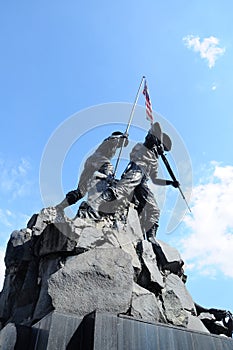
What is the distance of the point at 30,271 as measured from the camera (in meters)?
5.65

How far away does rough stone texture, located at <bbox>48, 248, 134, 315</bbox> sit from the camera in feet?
13.3

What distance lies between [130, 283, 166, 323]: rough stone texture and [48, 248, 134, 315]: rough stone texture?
→ 184 mm

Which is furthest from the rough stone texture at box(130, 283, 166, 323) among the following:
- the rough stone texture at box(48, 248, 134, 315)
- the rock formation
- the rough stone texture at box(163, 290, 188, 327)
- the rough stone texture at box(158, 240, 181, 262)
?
the rough stone texture at box(158, 240, 181, 262)

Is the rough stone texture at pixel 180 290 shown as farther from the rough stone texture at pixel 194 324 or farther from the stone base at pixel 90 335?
the stone base at pixel 90 335

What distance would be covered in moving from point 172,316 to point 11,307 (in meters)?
2.68

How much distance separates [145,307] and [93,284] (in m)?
0.82

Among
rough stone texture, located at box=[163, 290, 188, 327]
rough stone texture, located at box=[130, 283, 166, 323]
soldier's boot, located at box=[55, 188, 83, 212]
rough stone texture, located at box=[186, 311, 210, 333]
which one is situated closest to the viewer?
rough stone texture, located at box=[130, 283, 166, 323]

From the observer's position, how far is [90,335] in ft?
11.4

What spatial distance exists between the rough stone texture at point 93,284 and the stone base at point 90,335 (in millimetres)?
332

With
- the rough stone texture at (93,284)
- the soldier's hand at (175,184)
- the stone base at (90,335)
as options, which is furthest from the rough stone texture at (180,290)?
the soldier's hand at (175,184)

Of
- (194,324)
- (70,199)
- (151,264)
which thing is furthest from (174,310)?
(70,199)

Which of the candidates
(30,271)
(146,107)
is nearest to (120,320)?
(30,271)

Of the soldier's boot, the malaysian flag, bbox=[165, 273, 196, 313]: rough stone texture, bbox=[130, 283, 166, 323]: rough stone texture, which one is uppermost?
the malaysian flag

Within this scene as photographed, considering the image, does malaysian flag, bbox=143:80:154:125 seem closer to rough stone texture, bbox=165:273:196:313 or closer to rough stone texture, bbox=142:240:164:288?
rough stone texture, bbox=142:240:164:288
